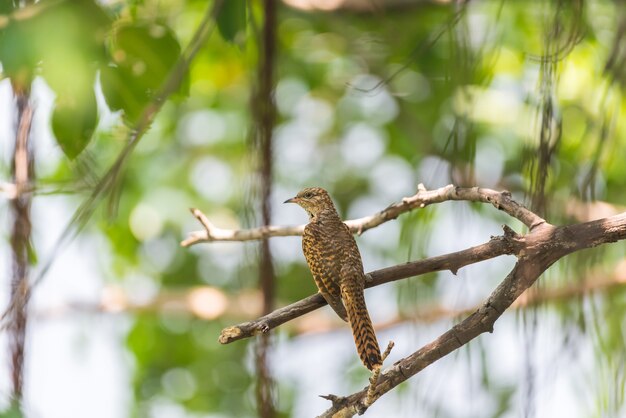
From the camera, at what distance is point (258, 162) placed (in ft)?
8.68

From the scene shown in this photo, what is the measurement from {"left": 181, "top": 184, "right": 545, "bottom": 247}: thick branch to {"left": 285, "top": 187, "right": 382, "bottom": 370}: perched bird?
0.32 ft

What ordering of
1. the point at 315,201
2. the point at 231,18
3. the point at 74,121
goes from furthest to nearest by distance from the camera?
the point at 315,201 → the point at 231,18 → the point at 74,121

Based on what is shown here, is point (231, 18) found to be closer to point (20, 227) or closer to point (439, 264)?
point (20, 227)

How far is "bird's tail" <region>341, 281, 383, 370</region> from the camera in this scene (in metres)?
3.09

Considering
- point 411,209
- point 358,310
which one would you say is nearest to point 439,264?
point 411,209

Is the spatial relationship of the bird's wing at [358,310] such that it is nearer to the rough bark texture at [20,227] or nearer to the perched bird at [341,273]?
the perched bird at [341,273]

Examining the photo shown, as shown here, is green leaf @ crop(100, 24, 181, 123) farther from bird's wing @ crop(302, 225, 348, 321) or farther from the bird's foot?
the bird's foot

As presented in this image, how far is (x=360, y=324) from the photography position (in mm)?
3275

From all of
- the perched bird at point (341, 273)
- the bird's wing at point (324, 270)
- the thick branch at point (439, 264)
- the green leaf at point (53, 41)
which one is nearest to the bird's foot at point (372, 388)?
the thick branch at point (439, 264)

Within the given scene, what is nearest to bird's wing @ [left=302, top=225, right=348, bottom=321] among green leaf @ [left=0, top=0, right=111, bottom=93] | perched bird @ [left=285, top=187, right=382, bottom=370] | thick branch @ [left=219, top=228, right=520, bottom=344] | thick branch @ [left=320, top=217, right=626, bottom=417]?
perched bird @ [left=285, top=187, right=382, bottom=370]

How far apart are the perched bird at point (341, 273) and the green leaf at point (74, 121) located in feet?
3.11

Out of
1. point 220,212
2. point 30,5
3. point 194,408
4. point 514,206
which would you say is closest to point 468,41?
point 514,206

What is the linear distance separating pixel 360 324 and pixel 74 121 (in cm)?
120

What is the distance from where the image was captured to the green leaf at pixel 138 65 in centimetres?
311
